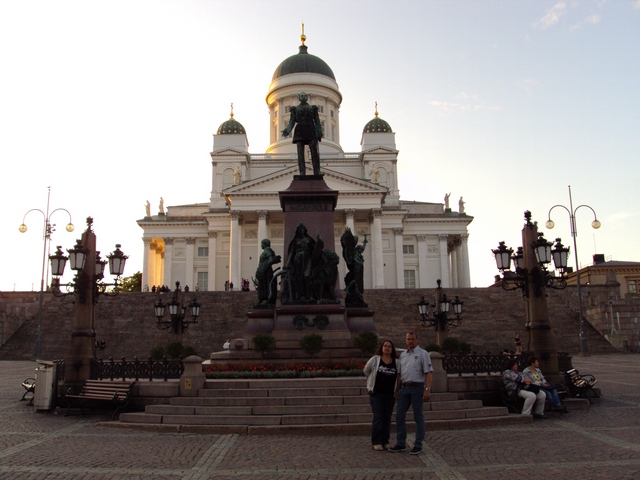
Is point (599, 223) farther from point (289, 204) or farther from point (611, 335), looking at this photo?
point (289, 204)

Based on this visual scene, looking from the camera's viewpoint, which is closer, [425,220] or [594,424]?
[594,424]

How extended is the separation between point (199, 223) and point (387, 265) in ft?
71.7

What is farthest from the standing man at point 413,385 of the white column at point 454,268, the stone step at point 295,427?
the white column at point 454,268

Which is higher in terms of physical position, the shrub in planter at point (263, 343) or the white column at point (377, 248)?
the white column at point (377, 248)

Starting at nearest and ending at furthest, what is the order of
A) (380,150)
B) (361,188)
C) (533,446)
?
(533,446)
(361,188)
(380,150)

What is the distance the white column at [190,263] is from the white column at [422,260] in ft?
83.2

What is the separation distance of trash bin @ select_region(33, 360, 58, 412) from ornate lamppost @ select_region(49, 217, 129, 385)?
1.17ft

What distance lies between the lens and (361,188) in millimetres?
64125

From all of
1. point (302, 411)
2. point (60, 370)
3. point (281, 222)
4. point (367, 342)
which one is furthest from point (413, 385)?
point (281, 222)

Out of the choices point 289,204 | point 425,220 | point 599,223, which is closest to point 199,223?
point 425,220

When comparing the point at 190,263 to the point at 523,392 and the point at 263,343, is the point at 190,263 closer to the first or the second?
the point at 263,343

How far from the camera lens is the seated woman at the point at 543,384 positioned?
41.3 feet

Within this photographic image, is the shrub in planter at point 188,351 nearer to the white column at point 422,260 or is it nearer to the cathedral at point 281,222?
the cathedral at point 281,222

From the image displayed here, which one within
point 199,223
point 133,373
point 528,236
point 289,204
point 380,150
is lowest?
point 133,373
